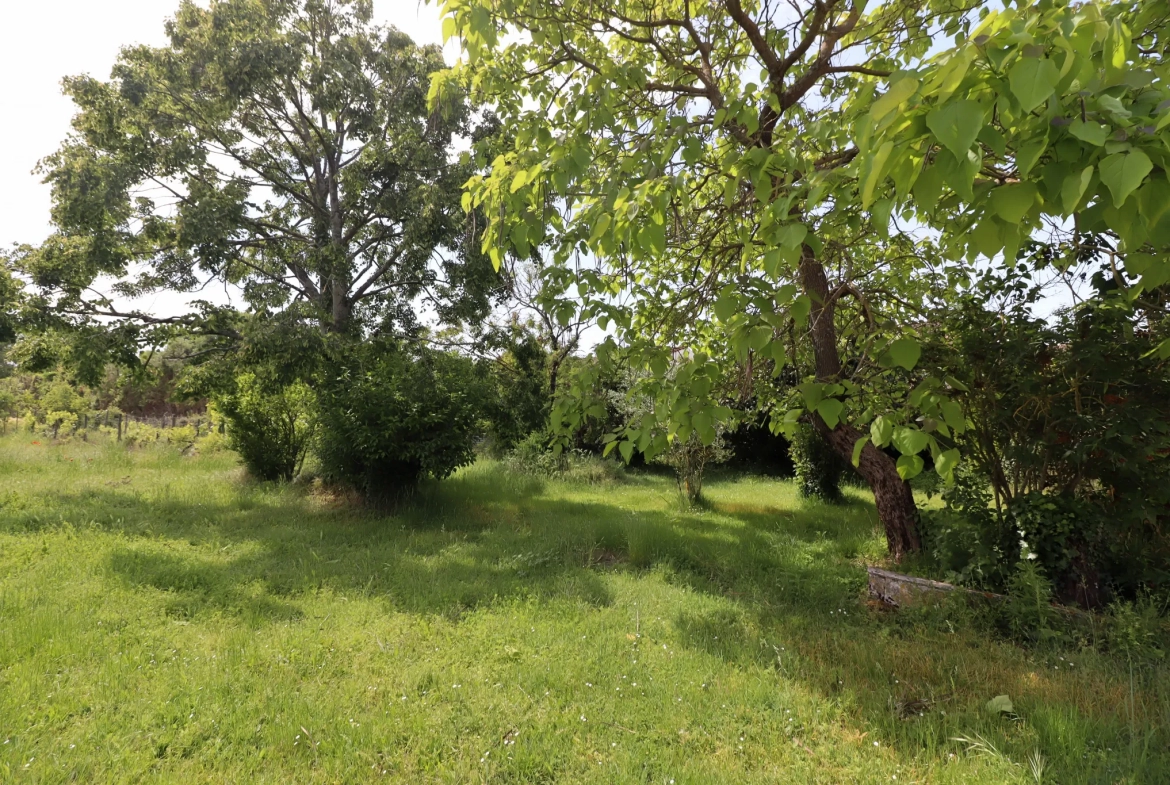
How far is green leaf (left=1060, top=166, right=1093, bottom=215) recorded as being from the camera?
0.95 meters

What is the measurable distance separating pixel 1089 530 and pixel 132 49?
14.7 m

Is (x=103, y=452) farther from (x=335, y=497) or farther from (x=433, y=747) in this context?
(x=433, y=747)

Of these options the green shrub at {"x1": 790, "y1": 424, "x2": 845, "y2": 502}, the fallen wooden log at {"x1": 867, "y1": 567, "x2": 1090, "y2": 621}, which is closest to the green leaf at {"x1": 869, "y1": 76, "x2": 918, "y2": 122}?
the fallen wooden log at {"x1": 867, "y1": 567, "x2": 1090, "y2": 621}

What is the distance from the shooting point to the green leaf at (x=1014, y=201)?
1.07 m

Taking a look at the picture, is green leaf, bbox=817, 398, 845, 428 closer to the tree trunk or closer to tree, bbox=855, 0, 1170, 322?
tree, bbox=855, 0, 1170, 322

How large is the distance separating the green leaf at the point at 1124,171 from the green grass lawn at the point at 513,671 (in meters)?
2.52

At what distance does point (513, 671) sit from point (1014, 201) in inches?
132

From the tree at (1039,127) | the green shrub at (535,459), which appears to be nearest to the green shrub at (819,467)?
the green shrub at (535,459)

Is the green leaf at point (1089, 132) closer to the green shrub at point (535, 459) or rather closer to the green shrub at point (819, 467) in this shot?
the green shrub at point (819, 467)

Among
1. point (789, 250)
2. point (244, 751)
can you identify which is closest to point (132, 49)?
point (244, 751)

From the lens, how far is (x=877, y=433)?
1.85m

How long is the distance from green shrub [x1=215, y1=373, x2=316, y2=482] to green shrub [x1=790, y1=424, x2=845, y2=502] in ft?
30.4

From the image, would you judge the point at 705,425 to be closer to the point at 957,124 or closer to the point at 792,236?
the point at 792,236

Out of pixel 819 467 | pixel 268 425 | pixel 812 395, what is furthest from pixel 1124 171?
pixel 268 425
